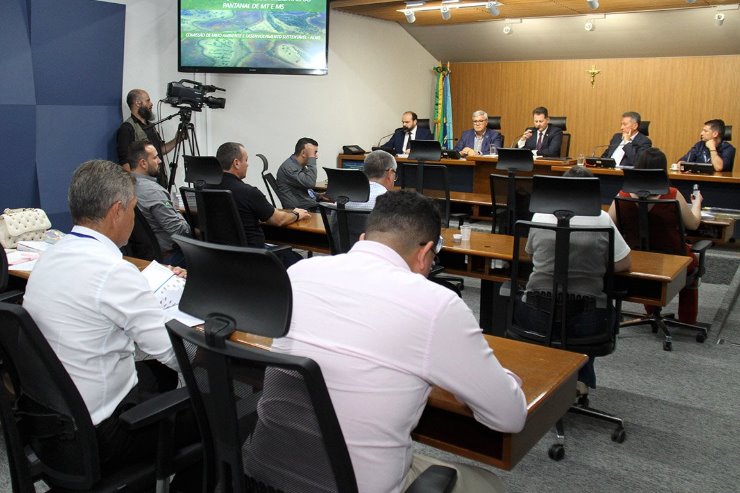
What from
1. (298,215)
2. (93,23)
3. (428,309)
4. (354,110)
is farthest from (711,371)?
(354,110)

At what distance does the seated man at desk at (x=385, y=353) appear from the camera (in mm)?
1442

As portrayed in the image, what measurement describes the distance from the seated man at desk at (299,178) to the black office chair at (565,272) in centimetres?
364

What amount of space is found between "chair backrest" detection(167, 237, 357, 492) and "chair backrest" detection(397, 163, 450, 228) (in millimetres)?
4790

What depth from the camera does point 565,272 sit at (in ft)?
10.4

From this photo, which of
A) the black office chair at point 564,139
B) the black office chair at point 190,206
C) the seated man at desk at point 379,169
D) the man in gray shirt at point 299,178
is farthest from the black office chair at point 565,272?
the black office chair at point 564,139

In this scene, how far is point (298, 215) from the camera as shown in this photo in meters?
5.18

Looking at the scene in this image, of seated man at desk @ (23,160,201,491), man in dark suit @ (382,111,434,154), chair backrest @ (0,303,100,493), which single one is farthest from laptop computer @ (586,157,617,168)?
chair backrest @ (0,303,100,493)

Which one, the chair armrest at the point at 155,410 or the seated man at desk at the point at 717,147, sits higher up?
the seated man at desk at the point at 717,147

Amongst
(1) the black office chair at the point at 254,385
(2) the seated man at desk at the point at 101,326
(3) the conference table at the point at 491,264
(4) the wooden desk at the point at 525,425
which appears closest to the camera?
(1) the black office chair at the point at 254,385

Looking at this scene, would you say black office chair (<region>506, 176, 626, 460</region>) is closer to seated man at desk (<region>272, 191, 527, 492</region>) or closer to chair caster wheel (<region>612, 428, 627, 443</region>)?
→ chair caster wheel (<region>612, 428, 627, 443</region>)

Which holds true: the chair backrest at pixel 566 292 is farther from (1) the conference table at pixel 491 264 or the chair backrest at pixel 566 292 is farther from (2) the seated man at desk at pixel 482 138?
(2) the seated man at desk at pixel 482 138

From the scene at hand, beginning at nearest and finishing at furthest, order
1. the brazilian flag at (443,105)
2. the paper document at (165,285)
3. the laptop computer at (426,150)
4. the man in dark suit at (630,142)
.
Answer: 1. the paper document at (165,285)
2. the laptop computer at (426,150)
3. the man in dark suit at (630,142)
4. the brazilian flag at (443,105)

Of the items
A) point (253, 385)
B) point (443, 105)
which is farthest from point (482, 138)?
point (253, 385)

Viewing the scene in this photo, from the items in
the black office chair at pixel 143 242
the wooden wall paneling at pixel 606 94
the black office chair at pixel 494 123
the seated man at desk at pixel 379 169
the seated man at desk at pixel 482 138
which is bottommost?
the black office chair at pixel 143 242
